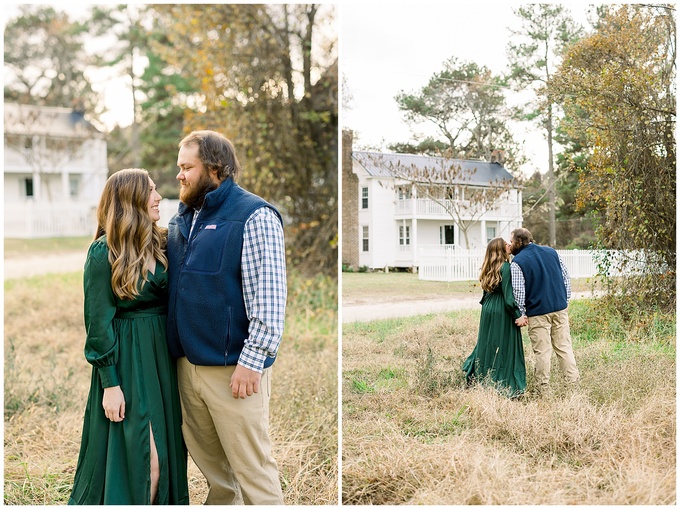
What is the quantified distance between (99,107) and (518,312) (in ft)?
61.2

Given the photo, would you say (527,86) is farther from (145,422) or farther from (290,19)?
(290,19)

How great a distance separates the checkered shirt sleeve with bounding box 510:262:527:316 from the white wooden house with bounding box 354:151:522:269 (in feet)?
0.65

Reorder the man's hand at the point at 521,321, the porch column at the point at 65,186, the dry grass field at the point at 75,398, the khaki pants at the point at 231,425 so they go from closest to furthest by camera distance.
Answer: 1. the khaki pants at the point at 231,425
2. the man's hand at the point at 521,321
3. the dry grass field at the point at 75,398
4. the porch column at the point at 65,186

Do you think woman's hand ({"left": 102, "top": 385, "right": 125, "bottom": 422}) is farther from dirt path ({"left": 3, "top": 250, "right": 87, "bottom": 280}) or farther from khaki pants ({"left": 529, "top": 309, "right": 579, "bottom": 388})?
dirt path ({"left": 3, "top": 250, "right": 87, "bottom": 280})

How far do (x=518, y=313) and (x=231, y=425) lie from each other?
5.08ft

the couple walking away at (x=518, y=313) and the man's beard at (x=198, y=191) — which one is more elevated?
the man's beard at (x=198, y=191)

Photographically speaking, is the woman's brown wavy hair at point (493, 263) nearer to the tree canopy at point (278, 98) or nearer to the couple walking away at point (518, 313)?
the couple walking away at point (518, 313)

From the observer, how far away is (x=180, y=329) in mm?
2729

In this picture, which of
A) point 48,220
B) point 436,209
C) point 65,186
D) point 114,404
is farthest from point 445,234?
point 65,186

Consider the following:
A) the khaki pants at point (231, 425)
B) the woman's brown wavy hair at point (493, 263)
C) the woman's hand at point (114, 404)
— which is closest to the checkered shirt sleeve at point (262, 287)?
the khaki pants at point (231, 425)

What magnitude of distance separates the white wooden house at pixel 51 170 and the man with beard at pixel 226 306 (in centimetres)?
1309

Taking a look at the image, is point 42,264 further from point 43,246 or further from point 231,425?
point 231,425

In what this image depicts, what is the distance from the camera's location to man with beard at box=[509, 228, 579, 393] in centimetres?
326

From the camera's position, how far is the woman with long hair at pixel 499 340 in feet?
10.6
